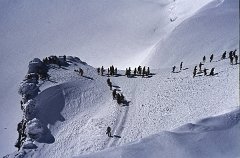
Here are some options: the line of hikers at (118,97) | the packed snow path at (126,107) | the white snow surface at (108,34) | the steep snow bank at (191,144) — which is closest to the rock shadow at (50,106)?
the packed snow path at (126,107)

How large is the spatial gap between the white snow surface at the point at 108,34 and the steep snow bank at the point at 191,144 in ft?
72.6

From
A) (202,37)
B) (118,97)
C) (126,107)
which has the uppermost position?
(202,37)

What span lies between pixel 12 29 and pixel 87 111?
192 feet

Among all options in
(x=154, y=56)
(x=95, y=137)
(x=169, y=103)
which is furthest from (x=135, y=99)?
(x=154, y=56)

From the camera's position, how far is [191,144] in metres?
19.6

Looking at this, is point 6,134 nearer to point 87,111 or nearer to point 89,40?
point 87,111

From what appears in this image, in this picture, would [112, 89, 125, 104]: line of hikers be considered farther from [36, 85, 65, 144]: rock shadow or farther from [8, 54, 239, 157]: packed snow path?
[36, 85, 65, 144]: rock shadow

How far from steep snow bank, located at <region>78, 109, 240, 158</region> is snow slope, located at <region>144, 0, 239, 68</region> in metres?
32.4

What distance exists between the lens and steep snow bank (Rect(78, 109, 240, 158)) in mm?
18703

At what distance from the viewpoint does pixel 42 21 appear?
9669 cm

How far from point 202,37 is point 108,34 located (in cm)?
3036

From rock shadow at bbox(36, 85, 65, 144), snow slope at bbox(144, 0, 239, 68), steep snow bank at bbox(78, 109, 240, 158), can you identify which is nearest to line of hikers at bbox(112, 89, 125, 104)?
rock shadow at bbox(36, 85, 65, 144)

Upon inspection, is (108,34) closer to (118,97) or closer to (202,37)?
(202,37)

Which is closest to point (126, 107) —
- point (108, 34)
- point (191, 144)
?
point (191, 144)
